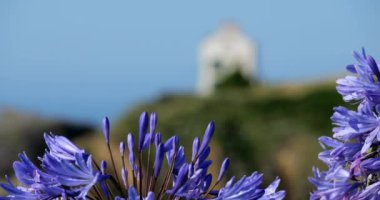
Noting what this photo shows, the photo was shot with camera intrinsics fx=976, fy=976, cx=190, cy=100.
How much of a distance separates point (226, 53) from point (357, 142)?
43.7 meters

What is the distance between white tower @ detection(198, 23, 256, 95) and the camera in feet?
154

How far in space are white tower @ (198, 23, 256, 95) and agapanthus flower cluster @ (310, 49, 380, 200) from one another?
42505 mm

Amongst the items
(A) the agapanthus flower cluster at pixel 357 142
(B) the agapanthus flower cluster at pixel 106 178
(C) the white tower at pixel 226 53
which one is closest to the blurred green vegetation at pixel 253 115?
(A) the agapanthus flower cluster at pixel 357 142

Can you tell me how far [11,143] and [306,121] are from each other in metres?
8.16

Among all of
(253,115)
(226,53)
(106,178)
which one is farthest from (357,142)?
(226,53)

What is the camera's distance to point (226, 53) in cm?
4722

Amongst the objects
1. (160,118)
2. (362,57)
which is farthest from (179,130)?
(362,57)

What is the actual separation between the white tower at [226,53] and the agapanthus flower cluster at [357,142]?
139 feet

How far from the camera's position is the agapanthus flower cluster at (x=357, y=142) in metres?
3.52

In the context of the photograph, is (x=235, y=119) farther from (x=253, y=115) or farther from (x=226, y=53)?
(x=226, y=53)

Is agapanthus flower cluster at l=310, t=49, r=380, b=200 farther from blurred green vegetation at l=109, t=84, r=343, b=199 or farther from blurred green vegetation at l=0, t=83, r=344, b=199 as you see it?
blurred green vegetation at l=109, t=84, r=343, b=199

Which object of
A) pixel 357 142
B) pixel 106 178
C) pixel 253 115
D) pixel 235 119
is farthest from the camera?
pixel 253 115

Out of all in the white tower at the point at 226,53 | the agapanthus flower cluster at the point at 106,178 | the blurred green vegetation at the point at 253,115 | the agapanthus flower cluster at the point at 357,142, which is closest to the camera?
the agapanthus flower cluster at the point at 106,178

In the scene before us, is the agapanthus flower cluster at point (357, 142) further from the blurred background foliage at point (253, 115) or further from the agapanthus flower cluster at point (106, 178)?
the blurred background foliage at point (253, 115)
